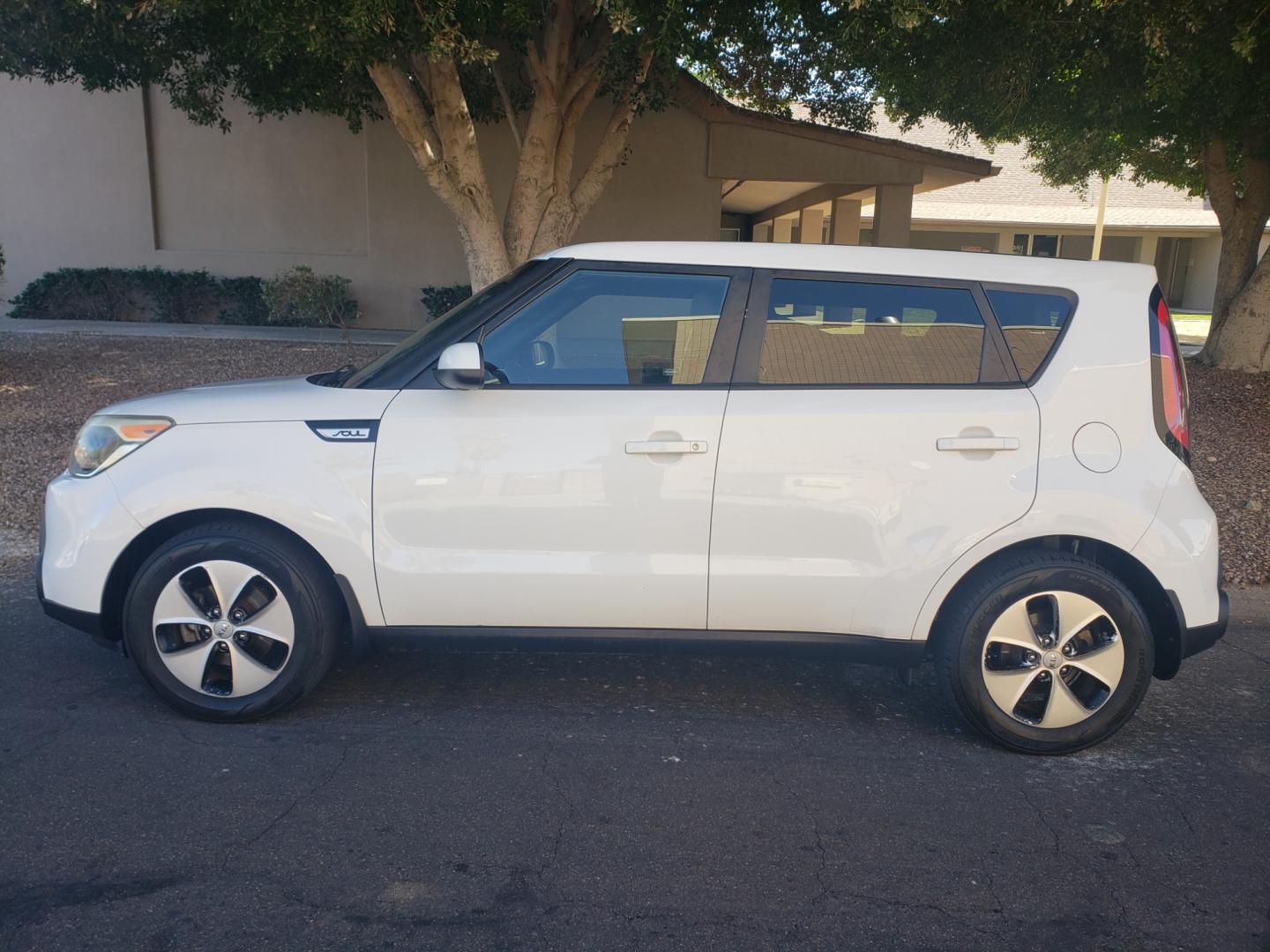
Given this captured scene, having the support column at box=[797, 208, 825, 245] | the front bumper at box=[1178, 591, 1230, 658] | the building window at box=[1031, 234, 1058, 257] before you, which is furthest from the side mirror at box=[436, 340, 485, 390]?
the building window at box=[1031, 234, 1058, 257]

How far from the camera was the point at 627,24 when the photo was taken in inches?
288

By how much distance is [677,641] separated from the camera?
4.00 metres

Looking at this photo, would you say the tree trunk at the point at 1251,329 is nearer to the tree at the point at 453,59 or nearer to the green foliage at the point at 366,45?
the green foliage at the point at 366,45

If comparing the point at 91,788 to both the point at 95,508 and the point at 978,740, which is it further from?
the point at 978,740

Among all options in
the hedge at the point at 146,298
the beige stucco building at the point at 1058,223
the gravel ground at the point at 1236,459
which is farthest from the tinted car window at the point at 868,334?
the beige stucco building at the point at 1058,223

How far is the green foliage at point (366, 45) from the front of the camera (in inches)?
308

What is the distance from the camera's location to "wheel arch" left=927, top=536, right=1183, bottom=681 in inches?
155

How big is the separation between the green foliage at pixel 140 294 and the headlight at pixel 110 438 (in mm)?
13854

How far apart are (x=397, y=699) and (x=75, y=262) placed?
55.7 ft

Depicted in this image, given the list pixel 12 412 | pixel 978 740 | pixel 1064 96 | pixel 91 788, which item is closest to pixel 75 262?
pixel 12 412

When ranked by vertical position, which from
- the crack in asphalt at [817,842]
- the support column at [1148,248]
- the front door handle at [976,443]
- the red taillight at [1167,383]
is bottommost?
the crack in asphalt at [817,842]

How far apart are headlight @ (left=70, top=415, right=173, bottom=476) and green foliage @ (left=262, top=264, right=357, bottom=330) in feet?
37.0

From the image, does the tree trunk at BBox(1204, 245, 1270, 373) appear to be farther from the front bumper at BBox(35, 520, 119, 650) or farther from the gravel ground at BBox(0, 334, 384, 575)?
the front bumper at BBox(35, 520, 119, 650)

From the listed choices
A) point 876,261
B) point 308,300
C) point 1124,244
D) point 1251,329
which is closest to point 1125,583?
point 876,261
